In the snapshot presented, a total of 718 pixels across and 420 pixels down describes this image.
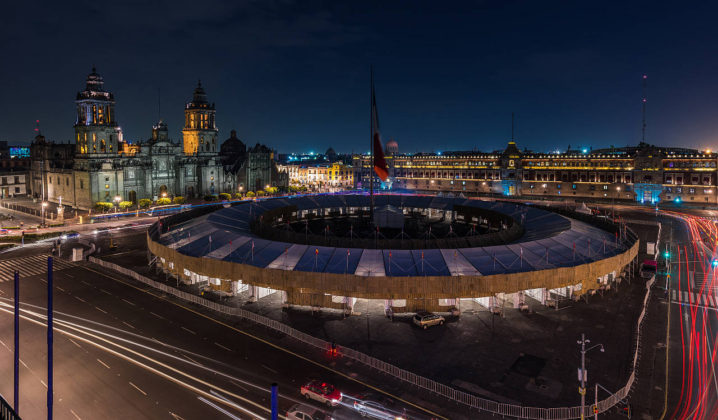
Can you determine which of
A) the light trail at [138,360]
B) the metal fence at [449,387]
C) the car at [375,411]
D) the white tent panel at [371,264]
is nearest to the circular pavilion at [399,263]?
the white tent panel at [371,264]

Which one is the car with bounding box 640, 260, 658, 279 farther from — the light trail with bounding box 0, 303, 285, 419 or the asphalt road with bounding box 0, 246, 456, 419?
the light trail with bounding box 0, 303, 285, 419

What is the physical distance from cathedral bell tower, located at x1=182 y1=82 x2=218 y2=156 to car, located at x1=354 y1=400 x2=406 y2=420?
140350mm

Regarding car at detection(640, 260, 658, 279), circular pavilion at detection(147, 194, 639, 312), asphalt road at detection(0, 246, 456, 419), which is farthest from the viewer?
car at detection(640, 260, 658, 279)

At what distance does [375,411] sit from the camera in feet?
89.8

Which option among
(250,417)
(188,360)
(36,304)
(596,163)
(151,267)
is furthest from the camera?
(596,163)

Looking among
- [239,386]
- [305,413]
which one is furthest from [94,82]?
[305,413]

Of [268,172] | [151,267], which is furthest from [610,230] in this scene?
[268,172]

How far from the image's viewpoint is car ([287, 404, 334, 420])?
85.8 feet

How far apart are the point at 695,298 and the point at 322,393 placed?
4688 centimetres

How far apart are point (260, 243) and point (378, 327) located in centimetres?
1897

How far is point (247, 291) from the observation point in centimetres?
5069

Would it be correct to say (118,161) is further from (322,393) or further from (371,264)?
(322,393)

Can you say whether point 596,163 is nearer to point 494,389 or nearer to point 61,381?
point 494,389

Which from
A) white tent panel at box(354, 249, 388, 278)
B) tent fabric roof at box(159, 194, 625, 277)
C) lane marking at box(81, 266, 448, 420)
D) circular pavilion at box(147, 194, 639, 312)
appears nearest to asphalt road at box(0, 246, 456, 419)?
lane marking at box(81, 266, 448, 420)
